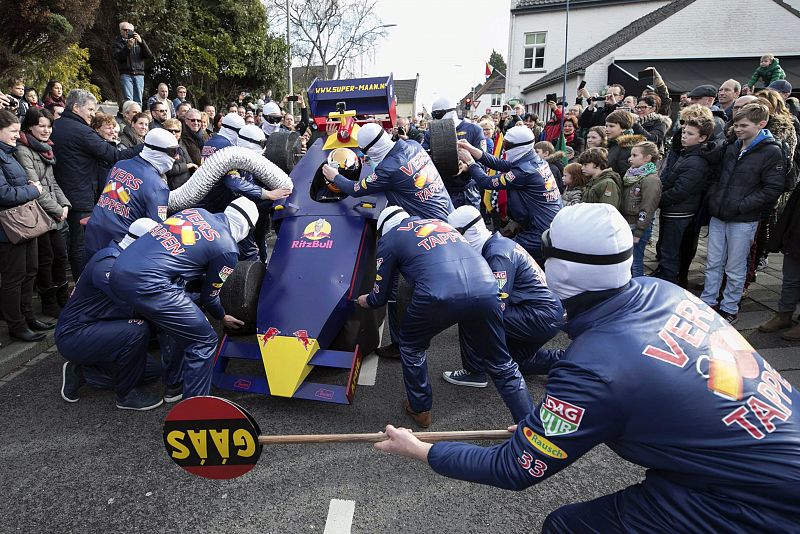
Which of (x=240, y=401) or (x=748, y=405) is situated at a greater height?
(x=748, y=405)

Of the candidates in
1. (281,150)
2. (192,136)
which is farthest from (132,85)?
(281,150)

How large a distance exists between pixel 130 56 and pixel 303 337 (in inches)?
311

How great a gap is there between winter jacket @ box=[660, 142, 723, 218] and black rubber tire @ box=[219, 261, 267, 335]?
401 centimetres

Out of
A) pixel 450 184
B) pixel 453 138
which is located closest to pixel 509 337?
pixel 453 138

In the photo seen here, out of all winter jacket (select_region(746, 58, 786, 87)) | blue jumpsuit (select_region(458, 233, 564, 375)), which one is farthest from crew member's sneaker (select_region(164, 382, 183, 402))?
winter jacket (select_region(746, 58, 786, 87))

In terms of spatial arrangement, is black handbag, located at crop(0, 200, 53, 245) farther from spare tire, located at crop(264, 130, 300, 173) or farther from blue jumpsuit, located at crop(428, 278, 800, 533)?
blue jumpsuit, located at crop(428, 278, 800, 533)

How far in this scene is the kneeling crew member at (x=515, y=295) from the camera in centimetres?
333

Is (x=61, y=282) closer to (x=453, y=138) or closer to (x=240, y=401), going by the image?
(x=240, y=401)

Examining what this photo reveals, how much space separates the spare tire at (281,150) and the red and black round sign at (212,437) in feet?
13.2

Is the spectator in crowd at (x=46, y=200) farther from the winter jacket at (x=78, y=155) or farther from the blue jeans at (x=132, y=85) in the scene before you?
the blue jeans at (x=132, y=85)

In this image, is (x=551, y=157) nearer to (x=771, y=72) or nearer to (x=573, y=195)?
(x=573, y=195)

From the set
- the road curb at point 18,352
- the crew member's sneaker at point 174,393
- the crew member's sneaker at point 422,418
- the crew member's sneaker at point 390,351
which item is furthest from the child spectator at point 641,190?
the road curb at point 18,352

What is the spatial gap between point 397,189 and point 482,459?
3.12 metres

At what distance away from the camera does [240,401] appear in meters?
3.44
